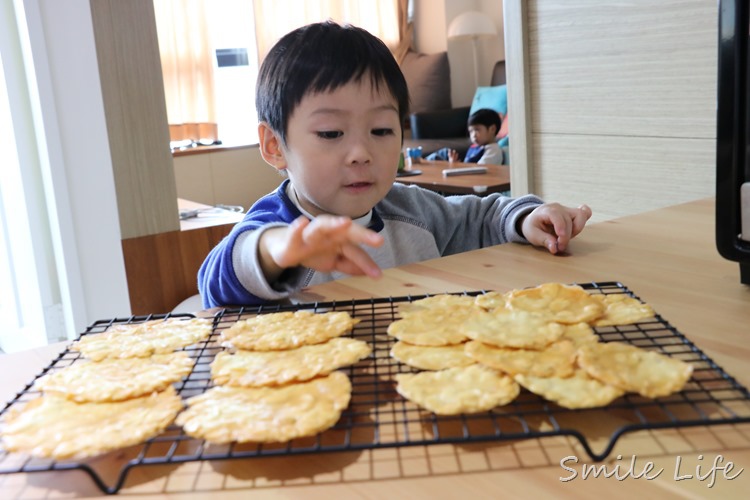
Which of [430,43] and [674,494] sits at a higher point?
[430,43]

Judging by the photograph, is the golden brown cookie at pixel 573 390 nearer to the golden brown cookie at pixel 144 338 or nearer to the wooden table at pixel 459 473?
Answer: the wooden table at pixel 459 473

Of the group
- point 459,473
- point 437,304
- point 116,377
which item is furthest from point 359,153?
point 459,473

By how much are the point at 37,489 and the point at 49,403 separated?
12 cm

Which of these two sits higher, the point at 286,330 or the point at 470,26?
the point at 470,26

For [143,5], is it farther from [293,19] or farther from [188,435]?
[293,19]

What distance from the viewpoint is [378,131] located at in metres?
1.29

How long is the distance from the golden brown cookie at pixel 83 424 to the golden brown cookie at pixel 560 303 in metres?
0.41

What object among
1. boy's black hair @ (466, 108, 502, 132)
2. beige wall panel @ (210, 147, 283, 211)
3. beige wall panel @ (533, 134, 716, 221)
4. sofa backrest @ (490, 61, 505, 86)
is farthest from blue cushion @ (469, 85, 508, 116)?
beige wall panel @ (533, 134, 716, 221)

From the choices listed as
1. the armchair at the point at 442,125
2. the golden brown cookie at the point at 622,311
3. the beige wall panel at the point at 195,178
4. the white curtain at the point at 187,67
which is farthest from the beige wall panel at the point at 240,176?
the golden brown cookie at the point at 622,311

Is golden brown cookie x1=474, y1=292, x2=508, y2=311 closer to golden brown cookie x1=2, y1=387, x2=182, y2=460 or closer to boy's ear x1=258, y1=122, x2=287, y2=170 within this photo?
golden brown cookie x1=2, y1=387, x2=182, y2=460

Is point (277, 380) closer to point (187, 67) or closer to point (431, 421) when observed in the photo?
point (431, 421)

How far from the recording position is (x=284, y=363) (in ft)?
2.27

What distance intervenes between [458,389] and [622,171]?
171 cm

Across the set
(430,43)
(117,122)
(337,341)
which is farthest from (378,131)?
(430,43)
